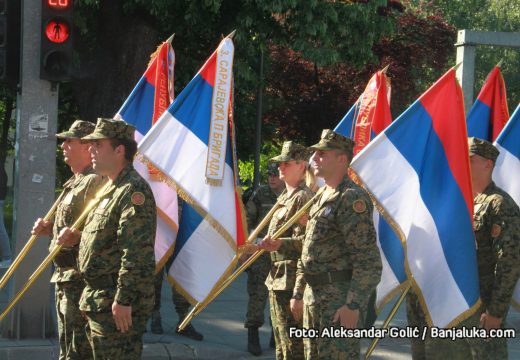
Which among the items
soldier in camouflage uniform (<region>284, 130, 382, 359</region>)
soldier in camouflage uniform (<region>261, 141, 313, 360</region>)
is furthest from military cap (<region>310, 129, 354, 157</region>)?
soldier in camouflage uniform (<region>261, 141, 313, 360</region>)

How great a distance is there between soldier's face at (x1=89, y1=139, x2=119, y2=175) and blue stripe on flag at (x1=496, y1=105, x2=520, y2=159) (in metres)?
3.26

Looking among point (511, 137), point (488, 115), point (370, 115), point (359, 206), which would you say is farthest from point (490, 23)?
point (359, 206)

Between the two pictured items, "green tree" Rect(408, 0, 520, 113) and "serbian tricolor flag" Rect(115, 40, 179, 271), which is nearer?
"serbian tricolor flag" Rect(115, 40, 179, 271)

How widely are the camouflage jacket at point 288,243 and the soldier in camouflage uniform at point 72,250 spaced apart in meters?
1.45

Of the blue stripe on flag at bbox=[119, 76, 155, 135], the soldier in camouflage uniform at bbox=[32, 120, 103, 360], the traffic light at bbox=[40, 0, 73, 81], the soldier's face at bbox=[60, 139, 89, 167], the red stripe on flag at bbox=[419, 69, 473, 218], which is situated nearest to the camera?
the soldier in camouflage uniform at bbox=[32, 120, 103, 360]

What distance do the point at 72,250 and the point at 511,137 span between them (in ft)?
11.6

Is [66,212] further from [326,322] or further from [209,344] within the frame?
[209,344]

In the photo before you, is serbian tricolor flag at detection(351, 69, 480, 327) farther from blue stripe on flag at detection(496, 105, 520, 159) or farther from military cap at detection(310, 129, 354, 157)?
blue stripe on flag at detection(496, 105, 520, 159)

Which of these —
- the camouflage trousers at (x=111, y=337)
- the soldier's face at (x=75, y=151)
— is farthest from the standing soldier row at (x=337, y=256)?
the soldier's face at (x=75, y=151)

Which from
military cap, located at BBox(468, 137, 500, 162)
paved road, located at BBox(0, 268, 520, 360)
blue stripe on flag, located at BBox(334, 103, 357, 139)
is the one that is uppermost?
blue stripe on flag, located at BBox(334, 103, 357, 139)

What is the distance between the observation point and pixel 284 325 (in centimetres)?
656

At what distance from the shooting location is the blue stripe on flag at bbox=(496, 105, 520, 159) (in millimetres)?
7211

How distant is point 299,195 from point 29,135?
9.60 feet

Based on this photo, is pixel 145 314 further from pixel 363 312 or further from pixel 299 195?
pixel 299 195
